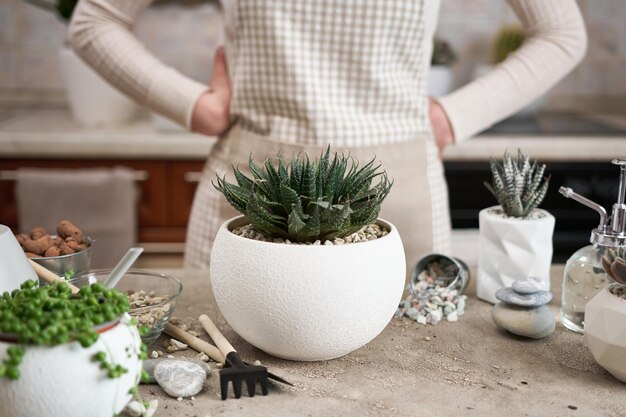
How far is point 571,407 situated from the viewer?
77 centimetres

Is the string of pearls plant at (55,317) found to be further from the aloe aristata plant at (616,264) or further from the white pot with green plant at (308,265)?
the aloe aristata plant at (616,264)

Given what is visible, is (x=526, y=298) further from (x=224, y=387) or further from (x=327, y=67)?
(x=327, y=67)

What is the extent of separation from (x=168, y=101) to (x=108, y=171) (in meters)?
0.90

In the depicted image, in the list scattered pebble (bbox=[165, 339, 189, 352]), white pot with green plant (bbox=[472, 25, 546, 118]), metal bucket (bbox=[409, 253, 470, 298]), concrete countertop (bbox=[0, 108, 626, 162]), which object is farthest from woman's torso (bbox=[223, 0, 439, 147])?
white pot with green plant (bbox=[472, 25, 546, 118])

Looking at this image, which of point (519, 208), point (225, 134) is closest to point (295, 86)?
point (225, 134)

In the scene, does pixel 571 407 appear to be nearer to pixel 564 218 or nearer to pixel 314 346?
pixel 314 346

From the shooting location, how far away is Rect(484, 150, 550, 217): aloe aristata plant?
3.38 ft

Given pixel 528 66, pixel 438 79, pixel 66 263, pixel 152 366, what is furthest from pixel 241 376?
pixel 438 79

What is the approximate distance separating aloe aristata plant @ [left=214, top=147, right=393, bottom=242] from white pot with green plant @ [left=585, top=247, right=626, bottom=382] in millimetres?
273

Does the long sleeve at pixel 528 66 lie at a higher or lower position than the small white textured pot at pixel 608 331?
higher

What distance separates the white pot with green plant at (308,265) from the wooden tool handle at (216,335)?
0.08 feet

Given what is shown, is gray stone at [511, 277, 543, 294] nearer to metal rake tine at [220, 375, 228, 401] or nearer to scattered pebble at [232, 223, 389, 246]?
scattered pebble at [232, 223, 389, 246]

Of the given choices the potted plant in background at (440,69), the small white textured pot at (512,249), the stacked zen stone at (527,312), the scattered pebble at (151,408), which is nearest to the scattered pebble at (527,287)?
the stacked zen stone at (527,312)

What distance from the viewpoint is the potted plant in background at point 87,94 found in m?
2.46
